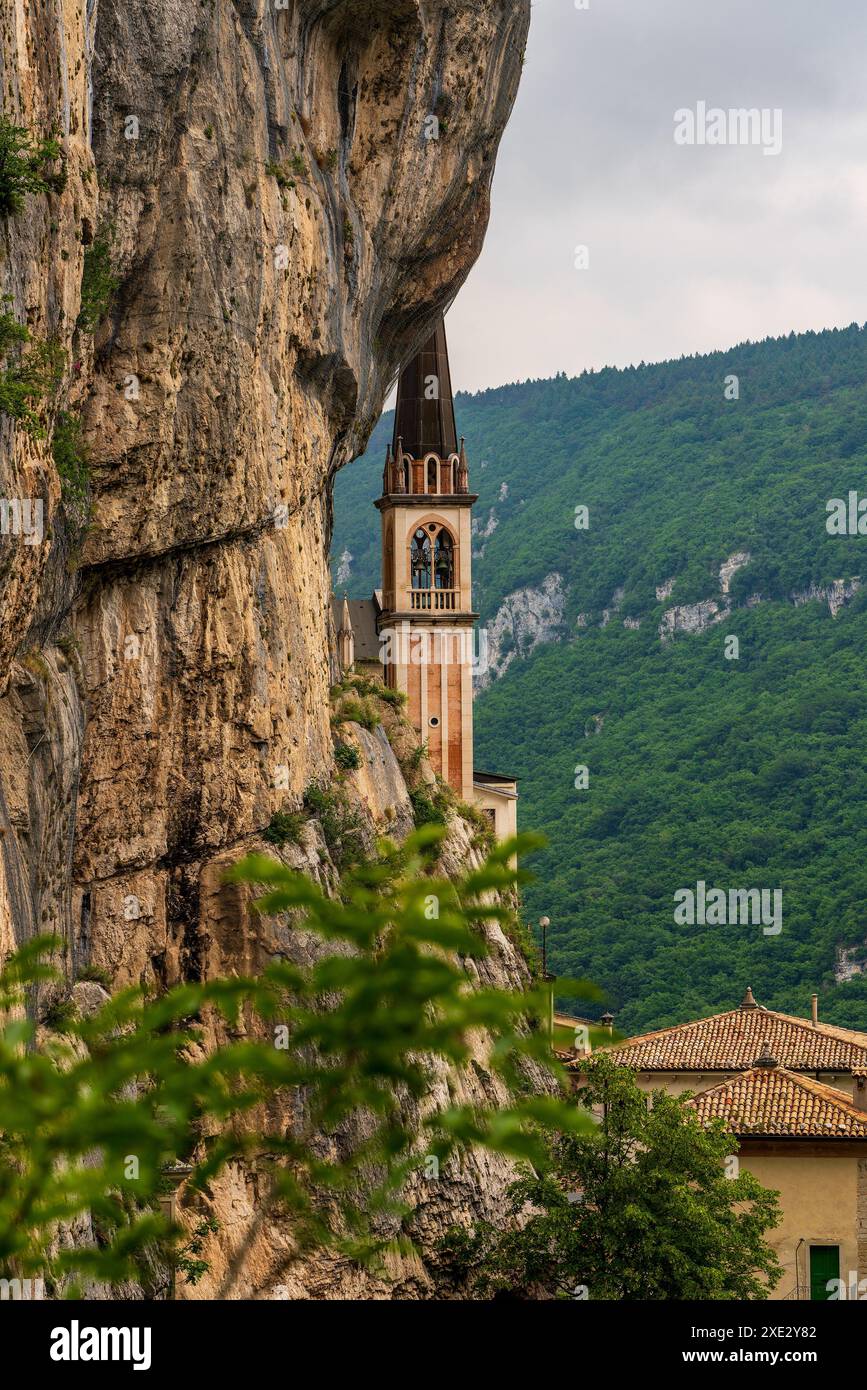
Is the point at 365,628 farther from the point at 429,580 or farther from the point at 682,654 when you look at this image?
the point at 682,654

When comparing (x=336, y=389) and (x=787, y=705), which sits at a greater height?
(x=787, y=705)

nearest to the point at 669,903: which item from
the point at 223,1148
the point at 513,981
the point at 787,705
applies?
the point at 787,705

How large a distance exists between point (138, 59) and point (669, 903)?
5910 centimetres

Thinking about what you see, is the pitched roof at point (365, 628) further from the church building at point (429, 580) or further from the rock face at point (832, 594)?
the rock face at point (832, 594)

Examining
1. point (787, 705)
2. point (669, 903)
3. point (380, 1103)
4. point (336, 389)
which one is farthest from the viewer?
point (787, 705)

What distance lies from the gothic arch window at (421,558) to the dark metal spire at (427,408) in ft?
9.43

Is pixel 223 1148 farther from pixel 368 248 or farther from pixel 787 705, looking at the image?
pixel 787 705

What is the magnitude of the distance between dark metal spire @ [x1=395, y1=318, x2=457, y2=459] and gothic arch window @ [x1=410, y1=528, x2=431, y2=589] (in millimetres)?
2876

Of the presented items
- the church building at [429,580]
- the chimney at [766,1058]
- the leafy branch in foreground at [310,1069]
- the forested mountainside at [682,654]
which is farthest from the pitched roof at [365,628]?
the leafy branch in foreground at [310,1069]

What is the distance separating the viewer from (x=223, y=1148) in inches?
235

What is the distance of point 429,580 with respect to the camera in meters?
70.8

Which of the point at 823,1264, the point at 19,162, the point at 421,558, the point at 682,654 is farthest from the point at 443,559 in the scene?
the point at 19,162

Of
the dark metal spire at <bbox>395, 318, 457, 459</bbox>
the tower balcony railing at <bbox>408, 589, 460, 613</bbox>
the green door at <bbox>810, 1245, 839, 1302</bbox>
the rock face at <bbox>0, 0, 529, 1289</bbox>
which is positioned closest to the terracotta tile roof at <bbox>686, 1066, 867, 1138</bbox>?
the green door at <bbox>810, 1245, 839, 1302</bbox>

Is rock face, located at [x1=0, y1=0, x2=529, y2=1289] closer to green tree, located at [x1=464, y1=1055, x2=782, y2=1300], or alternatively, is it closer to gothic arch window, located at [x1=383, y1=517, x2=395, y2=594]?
green tree, located at [x1=464, y1=1055, x2=782, y2=1300]
